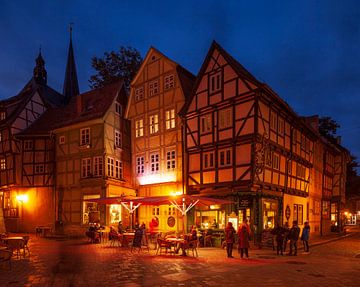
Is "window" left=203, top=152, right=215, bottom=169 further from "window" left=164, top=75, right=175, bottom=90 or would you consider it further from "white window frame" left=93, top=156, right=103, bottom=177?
"white window frame" left=93, top=156, right=103, bottom=177

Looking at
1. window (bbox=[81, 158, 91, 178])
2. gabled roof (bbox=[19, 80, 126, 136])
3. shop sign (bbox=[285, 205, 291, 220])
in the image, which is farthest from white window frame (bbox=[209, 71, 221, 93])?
window (bbox=[81, 158, 91, 178])

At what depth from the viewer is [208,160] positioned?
22.6 meters

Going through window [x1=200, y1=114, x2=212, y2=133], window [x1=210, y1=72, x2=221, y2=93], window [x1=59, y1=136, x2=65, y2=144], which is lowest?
window [x1=59, y1=136, x2=65, y2=144]

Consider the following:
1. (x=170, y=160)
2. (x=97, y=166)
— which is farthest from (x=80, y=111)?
(x=170, y=160)

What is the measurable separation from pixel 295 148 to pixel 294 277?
52.1 ft

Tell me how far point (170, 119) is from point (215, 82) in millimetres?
4848

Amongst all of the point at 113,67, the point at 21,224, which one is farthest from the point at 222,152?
the point at 113,67

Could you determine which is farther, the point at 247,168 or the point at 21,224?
the point at 21,224

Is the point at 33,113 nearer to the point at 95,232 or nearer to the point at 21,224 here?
the point at 21,224

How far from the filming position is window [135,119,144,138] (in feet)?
90.9

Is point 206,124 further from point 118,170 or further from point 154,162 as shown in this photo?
point 118,170

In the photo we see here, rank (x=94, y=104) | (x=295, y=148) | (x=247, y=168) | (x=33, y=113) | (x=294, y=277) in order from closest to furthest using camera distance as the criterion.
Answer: (x=294, y=277)
(x=247, y=168)
(x=295, y=148)
(x=94, y=104)
(x=33, y=113)

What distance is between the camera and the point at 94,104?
29.1m

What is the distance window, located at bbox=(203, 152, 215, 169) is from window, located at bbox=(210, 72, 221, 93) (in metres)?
4.12
